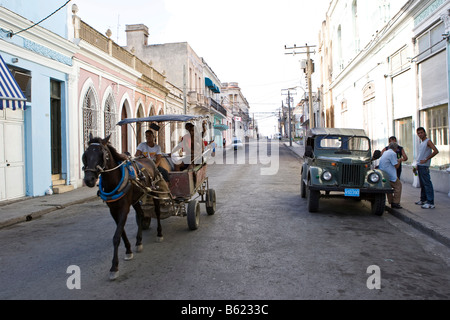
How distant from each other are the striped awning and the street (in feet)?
9.43

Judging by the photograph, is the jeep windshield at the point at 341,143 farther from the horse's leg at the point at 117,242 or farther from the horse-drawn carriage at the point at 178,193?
the horse's leg at the point at 117,242

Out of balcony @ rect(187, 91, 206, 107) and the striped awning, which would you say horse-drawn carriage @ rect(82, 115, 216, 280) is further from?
balcony @ rect(187, 91, 206, 107)

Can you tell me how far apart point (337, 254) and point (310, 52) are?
27.1 m

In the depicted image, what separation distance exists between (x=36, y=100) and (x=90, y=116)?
3663 mm

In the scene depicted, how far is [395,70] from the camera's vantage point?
13570 millimetres

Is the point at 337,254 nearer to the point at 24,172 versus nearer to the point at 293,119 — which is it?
the point at 24,172

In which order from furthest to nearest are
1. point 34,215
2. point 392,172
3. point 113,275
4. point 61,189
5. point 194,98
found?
point 194,98 → point 61,189 → point 34,215 → point 392,172 → point 113,275

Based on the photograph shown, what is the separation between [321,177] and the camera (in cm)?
782

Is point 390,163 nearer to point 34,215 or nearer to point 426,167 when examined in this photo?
point 426,167

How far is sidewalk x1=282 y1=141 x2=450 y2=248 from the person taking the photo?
19.8 ft

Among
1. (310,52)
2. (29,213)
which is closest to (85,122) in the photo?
(29,213)

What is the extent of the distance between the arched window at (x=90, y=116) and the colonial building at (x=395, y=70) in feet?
39.8

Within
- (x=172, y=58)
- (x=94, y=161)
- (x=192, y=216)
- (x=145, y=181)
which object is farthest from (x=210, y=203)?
(x=172, y=58)

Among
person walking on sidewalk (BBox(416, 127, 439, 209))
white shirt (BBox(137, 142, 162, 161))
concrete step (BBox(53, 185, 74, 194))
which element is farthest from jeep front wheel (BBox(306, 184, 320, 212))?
concrete step (BBox(53, 185, 74, 194))
